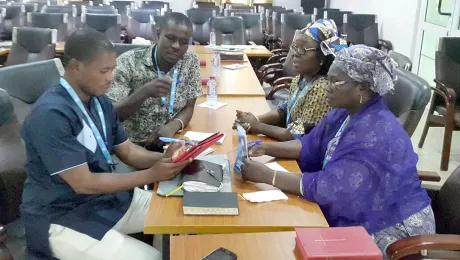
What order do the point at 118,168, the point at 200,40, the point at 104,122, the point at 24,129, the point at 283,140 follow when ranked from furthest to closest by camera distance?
the point at 200,40, the point at 118,168, the point at 283,140, the point at 104,122, the point at 24,129

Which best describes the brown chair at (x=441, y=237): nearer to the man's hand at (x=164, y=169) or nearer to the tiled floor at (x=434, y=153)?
the man's hand at (x=164, y=169)

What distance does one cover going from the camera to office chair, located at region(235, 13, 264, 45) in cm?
691

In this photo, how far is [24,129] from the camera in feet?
4.90

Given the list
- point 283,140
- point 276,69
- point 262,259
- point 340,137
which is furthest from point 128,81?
point 276,69

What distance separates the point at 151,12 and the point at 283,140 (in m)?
5.42

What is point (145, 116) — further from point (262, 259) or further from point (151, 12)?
point (151, 12)

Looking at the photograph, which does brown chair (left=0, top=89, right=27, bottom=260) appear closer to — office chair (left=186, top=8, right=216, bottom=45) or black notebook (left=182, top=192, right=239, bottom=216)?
black notebook (left=182, top=192, right=239, bottom=216)

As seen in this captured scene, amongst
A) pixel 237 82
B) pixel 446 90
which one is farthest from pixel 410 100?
pixel 446 90

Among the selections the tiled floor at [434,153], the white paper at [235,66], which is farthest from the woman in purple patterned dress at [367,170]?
the white paper at [235,66]

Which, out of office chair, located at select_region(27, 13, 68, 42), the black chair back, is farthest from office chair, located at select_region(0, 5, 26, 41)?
the black chair back

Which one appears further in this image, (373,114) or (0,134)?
(0,134)

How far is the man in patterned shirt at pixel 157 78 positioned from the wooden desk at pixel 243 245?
3.23 ft

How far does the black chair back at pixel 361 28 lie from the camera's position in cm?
700

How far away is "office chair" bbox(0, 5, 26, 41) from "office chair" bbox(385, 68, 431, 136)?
646 centimetres
